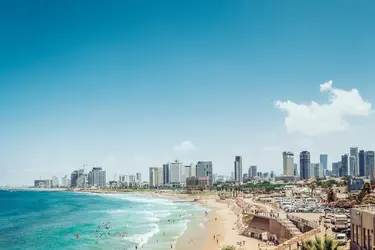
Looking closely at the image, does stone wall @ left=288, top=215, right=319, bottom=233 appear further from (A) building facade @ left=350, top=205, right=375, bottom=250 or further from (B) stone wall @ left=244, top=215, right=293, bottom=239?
(A) building facade @ left=350, top=205, right=375, bottom=250

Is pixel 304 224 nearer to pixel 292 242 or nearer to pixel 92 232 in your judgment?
pixel 292 242

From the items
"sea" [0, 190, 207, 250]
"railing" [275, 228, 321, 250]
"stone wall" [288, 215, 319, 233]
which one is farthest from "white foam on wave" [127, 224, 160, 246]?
"railing" [275, 228, 321, 250]

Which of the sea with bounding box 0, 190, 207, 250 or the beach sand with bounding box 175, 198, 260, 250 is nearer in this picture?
the beach sand with bounding box 175, 198, 260, 250

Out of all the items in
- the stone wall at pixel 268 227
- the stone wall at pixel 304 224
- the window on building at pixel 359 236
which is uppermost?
the window on building at pixel 359 236

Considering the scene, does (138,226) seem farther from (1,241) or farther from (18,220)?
(18,220)

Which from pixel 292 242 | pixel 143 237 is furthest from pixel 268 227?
pixel 143 237

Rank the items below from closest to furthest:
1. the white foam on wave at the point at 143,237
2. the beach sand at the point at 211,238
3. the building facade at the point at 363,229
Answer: the building facade at the point at 363,229
the beach sand at the point at 211,238
the white foam on wave at the point at 143,237

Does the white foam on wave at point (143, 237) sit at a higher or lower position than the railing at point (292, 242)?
lower

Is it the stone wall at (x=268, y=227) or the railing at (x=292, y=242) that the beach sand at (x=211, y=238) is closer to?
the stone wall at (x=268, y=227)

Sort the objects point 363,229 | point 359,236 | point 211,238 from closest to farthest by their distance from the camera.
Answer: point 363,229 → point 359,236 → point 211,238

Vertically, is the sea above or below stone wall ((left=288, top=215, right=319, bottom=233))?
below

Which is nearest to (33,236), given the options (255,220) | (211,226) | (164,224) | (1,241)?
(1,241)

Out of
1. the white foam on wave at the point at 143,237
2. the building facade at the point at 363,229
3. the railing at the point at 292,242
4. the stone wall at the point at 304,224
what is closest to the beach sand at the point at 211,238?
the white foam on wave at the point at 143,237
